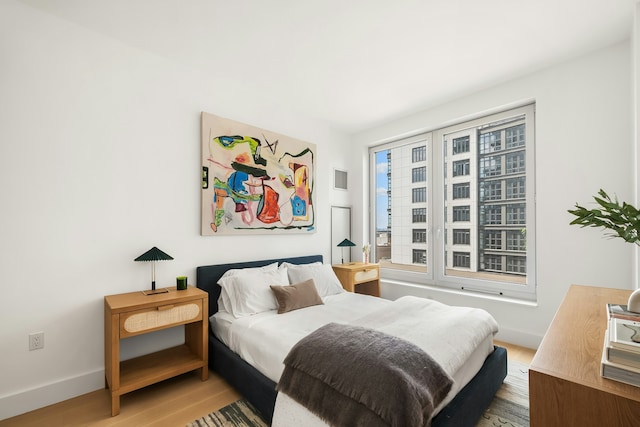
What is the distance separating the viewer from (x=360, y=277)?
382cm

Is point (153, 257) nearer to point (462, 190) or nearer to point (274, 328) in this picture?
point (274, 328)

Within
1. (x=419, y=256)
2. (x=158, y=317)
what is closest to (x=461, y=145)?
(x=419, y=256)

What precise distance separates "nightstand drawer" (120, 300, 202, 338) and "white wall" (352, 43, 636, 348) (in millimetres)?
3056

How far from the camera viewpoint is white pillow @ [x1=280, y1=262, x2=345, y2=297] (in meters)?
3.12

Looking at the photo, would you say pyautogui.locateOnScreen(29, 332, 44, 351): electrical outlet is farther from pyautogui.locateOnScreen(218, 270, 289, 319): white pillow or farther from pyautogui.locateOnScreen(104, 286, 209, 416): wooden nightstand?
pyautogui.locateOnScreen(218, 270, 289, 319): white pillow

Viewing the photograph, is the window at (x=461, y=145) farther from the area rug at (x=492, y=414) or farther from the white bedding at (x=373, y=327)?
the area rug at (x=492, y=414)

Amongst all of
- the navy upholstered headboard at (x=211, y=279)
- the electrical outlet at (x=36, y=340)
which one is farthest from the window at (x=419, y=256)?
the electrical outlet at (x=36, y=340)

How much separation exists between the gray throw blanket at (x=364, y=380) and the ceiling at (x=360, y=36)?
2.19 m

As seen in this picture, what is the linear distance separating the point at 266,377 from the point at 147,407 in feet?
2.98

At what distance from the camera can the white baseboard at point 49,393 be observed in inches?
76.2

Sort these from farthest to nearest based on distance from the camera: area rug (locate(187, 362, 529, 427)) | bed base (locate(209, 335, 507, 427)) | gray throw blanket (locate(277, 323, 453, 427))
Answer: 1. area rug (locate(187, 362, 529, 427))
2. bed base (locate(209, 335, 507, 427))
3. gray throw blanket (locate(277, 323, 453, 427))

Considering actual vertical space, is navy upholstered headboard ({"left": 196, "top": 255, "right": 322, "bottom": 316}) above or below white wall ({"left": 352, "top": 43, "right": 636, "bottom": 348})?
below

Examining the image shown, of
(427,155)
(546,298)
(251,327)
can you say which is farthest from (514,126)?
(251,327)

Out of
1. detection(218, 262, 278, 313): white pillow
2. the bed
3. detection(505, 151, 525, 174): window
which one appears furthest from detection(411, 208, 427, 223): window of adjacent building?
detection(218, 262, 278, 313): white pillow
